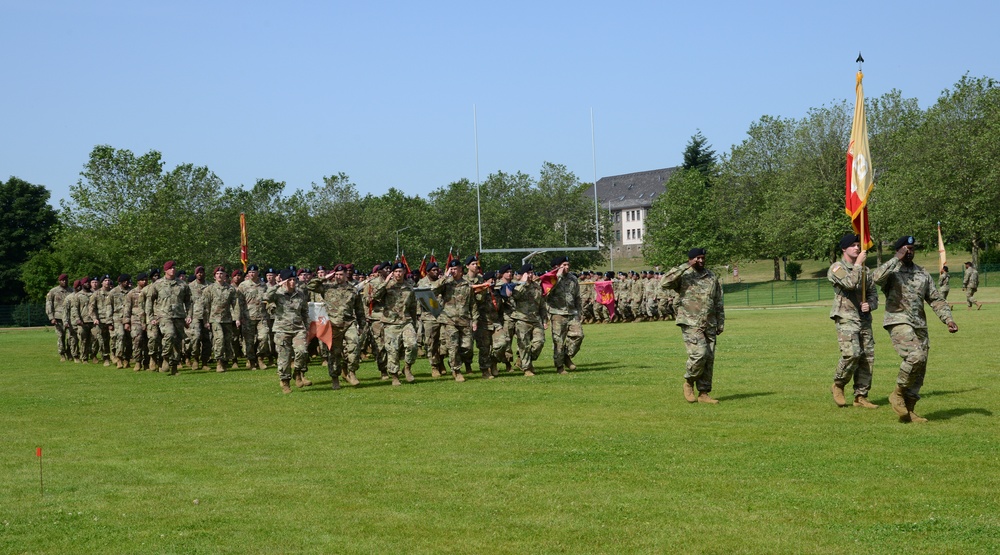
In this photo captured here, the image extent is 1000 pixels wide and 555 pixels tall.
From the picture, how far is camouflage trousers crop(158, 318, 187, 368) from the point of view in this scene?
74.4 ft

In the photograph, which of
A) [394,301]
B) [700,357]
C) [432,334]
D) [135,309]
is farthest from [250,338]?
[700,357]

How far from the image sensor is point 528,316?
747 inches

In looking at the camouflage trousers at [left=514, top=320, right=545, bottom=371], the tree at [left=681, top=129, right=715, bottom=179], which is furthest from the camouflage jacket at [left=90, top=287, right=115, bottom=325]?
the tree at [left=681, top=129, right=715, bottom=179]

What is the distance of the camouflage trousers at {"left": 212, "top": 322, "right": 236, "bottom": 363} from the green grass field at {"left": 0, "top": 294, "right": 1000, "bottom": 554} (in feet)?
17.7

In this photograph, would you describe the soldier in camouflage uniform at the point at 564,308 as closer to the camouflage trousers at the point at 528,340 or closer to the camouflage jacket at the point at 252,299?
the camouflage trousers at the point at 528,340

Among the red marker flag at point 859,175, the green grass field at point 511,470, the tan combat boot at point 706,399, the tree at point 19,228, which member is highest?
the tree at point 19,228

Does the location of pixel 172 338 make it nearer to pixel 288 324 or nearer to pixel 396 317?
pixel 288 324

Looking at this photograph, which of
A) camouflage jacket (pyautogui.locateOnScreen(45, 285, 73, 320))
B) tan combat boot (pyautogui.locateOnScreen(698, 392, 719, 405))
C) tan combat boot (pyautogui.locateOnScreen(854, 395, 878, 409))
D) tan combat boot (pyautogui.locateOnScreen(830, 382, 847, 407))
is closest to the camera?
tan combat boot (pyautogui.locateOnScreen(854, 395, 878, 409))

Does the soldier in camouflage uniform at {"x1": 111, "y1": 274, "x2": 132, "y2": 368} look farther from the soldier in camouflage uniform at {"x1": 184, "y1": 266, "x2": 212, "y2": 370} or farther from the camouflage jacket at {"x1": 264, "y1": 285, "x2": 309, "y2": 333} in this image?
the camouflage jacket at {"x1": 264, "y1": 285, "x2": 309, "y2": 333}

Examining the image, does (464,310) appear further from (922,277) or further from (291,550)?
(291,550)

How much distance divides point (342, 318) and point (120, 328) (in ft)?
34.6

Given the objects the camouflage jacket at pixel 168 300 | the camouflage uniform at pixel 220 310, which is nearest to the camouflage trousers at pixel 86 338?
the camouflage jacket at pixel 168 300

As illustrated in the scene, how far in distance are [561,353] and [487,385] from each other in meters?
2.37

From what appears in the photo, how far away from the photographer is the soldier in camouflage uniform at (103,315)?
27.0 metres
